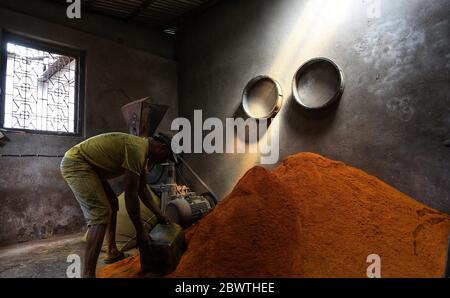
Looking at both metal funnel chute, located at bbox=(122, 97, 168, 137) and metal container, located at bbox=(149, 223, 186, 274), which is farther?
metal funnel chute, located at bbox=(122, 97, 168, 137)

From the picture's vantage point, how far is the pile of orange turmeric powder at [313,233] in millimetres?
2188

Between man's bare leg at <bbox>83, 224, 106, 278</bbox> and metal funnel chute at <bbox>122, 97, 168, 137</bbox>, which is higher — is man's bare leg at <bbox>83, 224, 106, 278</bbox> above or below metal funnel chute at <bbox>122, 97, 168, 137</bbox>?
below

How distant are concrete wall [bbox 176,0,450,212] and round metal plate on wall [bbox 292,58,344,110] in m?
0.13

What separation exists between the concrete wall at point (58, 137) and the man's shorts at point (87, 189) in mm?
2200

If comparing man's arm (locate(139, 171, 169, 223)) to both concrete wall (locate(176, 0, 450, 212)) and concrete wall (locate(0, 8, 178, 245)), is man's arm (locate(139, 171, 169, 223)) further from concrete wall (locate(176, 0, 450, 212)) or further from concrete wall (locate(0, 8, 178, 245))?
concrete wall (locate(0, 8, 178, 245))

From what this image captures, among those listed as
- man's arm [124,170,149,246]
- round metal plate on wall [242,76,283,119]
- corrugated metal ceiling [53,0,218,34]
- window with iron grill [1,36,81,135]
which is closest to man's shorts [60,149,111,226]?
man's arm [124,170,149,246]

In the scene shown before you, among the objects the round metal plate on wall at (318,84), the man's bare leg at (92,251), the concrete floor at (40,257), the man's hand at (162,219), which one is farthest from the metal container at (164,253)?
the round metal plate on wall at (318,84)

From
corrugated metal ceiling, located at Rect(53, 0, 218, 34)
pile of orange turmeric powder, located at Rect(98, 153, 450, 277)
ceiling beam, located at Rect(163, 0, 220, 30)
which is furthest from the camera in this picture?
ceiling beam, located at Rect(163, 0, 220, 30)

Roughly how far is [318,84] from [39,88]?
385cm

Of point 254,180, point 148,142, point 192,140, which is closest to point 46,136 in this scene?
point 192,140

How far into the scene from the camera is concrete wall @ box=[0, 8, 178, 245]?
400cm

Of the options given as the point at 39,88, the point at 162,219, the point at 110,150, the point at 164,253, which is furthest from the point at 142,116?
the point at 164,253
